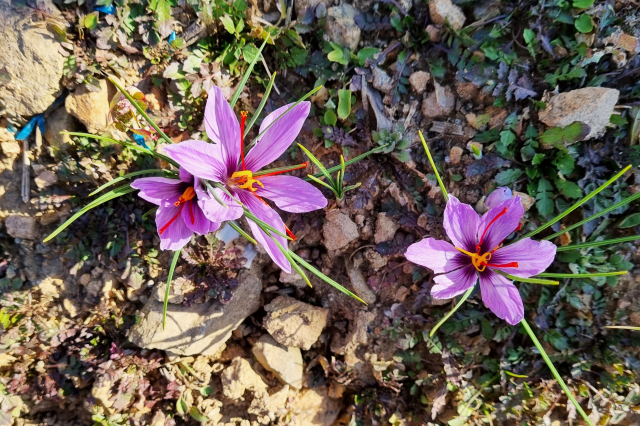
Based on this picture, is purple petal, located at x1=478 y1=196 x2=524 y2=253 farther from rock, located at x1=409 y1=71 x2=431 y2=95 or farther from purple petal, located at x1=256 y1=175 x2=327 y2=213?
rock, located at x1=409 y1=71 x2=431 y2=95

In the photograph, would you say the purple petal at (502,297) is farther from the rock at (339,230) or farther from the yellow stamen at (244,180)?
the yellow stamen at (244,180)

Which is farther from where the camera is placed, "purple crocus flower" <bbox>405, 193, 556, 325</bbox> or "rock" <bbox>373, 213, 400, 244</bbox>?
"rock" <bbox>373, 213, 400, 244</bbox>

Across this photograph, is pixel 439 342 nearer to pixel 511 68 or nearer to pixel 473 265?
pixel 473 265

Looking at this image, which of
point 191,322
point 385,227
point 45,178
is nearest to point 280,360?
point 191,322

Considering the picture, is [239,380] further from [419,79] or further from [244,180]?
[419,79]

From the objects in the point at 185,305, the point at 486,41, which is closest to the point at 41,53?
the point at 185,305

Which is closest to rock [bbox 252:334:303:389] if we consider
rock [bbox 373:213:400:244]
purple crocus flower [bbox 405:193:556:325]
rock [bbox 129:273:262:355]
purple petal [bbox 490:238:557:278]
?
rock [bbox 129:273:262:355]
